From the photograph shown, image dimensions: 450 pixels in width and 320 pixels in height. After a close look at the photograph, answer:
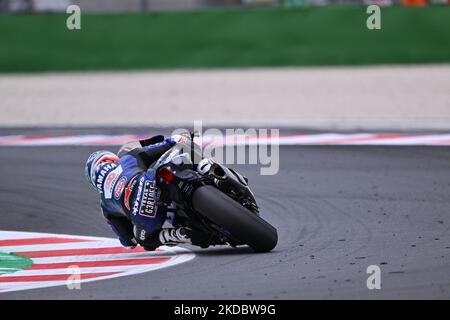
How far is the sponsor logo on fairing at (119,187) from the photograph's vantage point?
23.3ft

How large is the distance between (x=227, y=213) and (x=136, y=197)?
803 millimetres

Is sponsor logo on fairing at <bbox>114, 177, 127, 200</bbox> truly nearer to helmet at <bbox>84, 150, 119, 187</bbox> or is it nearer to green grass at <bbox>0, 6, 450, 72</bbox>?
helmet at <bbox>84, 150, 119, 187</bbox>

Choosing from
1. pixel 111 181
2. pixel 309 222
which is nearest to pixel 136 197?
pixel 111 181

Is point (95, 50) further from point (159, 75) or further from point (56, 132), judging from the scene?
point (56, 132)

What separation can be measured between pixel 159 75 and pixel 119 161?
40.0 feet

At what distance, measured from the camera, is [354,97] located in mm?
15930

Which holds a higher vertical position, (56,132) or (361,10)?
(361,10)

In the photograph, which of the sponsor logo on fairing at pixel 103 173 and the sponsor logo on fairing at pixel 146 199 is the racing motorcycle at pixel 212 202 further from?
the sponsor logo on fairing at pixel 103 173

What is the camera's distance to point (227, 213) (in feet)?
21.2

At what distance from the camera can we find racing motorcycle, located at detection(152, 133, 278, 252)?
21.3ft

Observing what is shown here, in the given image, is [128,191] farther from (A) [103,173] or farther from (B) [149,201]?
(A) [103,173]
